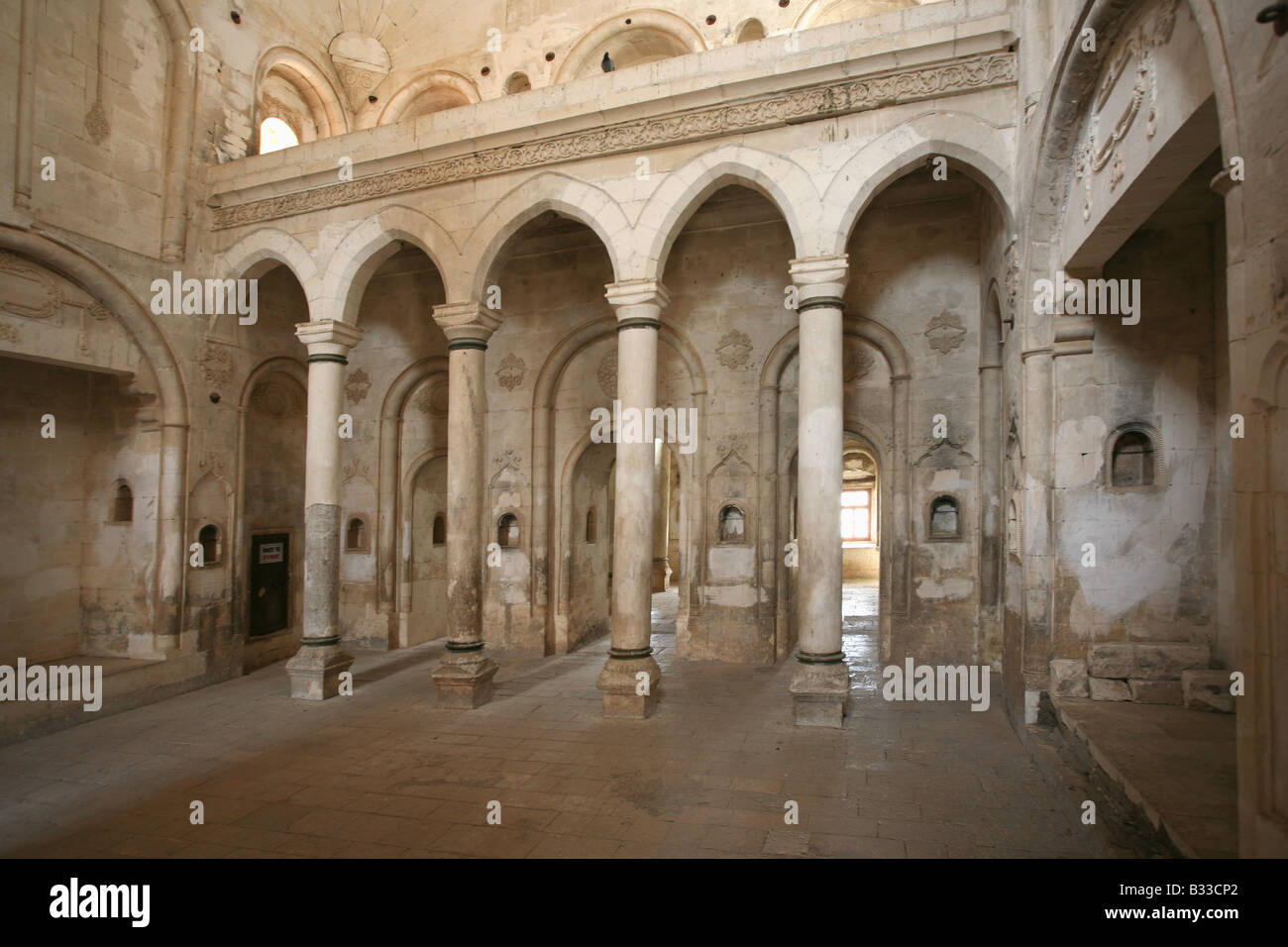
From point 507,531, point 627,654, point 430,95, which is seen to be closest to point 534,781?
point 627,654

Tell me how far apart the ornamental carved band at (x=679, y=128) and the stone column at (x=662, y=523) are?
8246 millimetres

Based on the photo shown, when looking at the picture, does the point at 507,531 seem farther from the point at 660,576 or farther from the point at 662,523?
the point at 662,523

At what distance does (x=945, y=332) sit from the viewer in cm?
826

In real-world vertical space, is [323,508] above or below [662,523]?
above

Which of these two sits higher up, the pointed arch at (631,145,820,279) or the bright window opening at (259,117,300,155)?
the bright window opening at (259,117,300,155)

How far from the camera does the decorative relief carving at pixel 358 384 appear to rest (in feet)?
34.6

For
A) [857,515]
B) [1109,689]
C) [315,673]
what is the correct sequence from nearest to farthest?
[1109,689]
[315,673]
[857,515]

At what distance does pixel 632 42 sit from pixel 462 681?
9906 millimetres

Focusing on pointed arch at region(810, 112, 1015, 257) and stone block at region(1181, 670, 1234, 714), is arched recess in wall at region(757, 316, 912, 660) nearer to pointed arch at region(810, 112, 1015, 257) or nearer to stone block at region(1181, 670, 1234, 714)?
pointed arch at region(810, 112, 1015, 257)

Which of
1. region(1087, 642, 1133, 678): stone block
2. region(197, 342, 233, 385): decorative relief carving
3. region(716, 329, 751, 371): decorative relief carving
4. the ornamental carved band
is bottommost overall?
region(1087, 642, 1133, 678): stone block

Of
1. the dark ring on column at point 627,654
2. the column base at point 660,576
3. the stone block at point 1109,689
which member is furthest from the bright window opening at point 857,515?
the stone block at point 1109,689

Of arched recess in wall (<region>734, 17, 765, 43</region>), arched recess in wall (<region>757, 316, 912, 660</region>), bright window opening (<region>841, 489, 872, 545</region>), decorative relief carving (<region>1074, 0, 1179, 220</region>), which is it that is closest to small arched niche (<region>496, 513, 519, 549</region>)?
arched recess in wall (<region>757, 316, 912, 660</region>)

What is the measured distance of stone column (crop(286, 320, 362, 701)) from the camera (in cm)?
783

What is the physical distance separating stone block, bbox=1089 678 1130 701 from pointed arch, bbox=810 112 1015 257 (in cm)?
369
